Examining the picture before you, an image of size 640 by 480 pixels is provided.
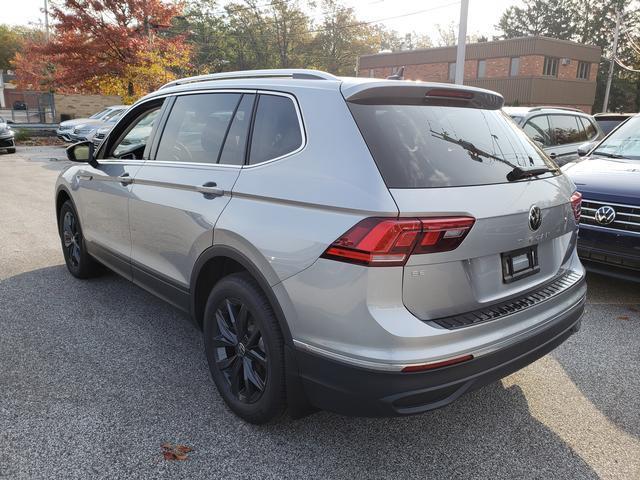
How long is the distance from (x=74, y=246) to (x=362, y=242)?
403 cm

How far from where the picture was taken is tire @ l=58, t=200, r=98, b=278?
16.3ft

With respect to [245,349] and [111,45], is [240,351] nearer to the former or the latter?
[245,349]

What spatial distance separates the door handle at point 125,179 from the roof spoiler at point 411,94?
2038 mm

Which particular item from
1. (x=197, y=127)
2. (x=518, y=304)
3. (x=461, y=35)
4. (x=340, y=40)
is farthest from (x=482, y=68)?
(x=518, y=304)

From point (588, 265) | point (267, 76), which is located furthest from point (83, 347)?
point (588, 265)

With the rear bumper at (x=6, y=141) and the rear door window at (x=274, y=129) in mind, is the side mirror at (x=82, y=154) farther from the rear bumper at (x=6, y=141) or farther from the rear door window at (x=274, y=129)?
the rear bumper at (x=6, y=141)

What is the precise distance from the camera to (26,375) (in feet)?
10.9

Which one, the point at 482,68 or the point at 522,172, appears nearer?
the point at 522,172

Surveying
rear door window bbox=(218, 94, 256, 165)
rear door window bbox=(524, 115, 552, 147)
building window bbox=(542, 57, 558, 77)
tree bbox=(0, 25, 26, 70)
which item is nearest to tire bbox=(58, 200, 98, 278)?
rear door window bbox=(218, 94, 256, 165)

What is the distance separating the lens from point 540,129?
8078 mm

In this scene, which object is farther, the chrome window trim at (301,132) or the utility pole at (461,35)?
the utility pole at (461,35)

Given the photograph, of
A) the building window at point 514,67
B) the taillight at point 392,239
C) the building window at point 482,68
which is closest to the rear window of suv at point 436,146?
the taillight at point 392,239

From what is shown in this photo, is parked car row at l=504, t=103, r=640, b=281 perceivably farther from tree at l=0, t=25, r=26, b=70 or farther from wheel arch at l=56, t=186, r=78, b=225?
tree at l=0, t=25, r=26, b=70

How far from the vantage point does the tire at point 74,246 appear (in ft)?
16.3
